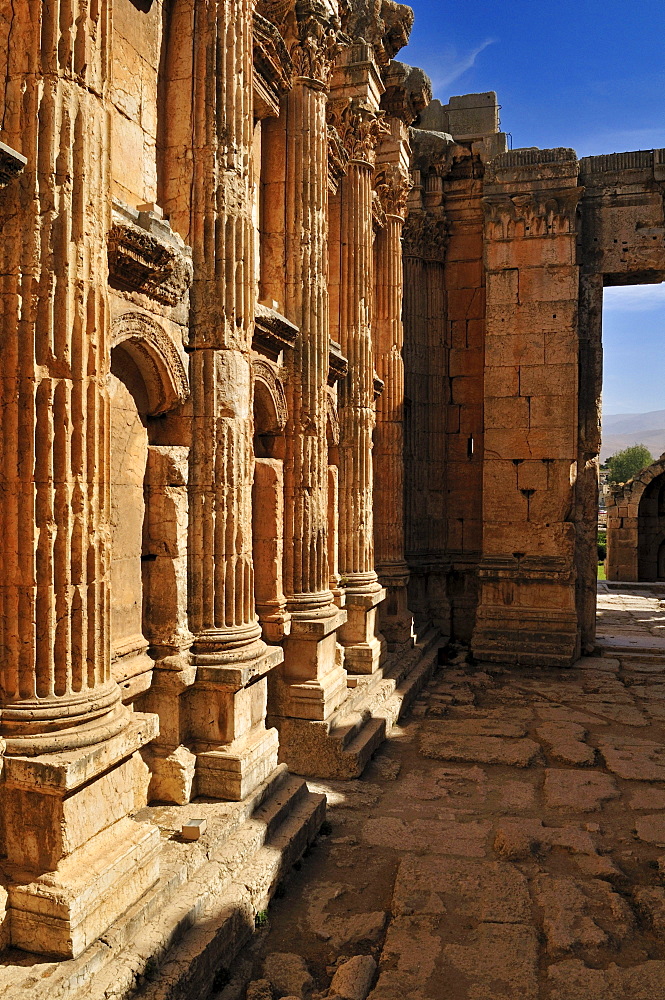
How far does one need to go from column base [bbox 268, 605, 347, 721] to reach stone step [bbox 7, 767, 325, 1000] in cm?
144

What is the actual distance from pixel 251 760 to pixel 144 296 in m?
3.50

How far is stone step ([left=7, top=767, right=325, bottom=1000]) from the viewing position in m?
3.56

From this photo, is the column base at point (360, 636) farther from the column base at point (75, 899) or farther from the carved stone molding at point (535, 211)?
the carved stone molding at point (535, 211)

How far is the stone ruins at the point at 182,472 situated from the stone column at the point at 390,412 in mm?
62

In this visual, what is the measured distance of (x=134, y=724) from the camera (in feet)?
14.5

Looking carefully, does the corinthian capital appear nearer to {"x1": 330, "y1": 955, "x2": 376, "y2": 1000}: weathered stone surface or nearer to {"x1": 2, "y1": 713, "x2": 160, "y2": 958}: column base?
{"x1": 2, "y1": 713, "x2": 160, "y2": 958}: column base

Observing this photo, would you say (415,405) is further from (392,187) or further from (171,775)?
(171,775)

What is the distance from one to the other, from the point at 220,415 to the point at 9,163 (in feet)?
8.21

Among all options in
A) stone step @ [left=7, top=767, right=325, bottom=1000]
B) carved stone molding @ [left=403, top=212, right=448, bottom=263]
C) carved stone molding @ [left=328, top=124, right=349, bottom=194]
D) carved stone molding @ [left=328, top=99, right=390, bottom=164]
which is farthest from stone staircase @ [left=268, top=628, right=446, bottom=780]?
carved stone molding @ [left=403, top=212, right=448, bottom=263]

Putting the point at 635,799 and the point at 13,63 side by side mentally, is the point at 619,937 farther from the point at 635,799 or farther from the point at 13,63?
the point at 13,63

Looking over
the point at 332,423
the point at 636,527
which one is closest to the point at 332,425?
the point at 332,423

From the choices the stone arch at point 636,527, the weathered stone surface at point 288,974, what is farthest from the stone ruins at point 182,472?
the stone arch at point 636,527

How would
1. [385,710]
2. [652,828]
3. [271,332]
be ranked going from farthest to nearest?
[385,710]
[271,332]
[652,828]

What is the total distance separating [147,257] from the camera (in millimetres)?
5023
